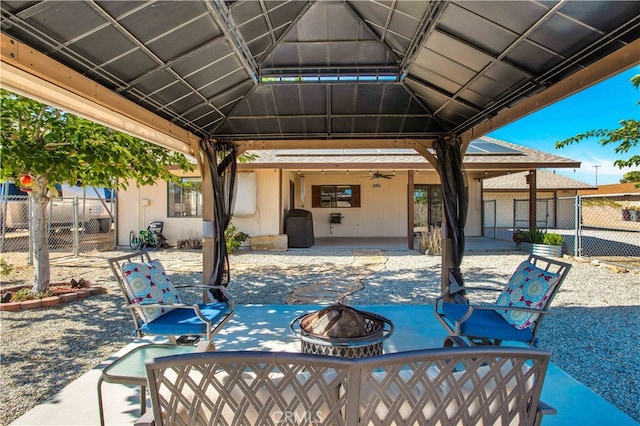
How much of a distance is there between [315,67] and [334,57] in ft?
0.81

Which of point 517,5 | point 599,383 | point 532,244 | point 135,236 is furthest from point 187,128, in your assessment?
point 532,244

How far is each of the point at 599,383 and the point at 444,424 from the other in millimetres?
2607

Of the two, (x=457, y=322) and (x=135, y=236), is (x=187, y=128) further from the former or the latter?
(x=135, y=236)

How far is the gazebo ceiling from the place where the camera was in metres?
2.25

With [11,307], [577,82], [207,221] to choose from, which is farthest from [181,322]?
[577,82]

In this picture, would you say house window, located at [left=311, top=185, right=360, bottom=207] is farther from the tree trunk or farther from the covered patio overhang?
the tree trunk

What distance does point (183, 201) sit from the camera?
11688 millimetres

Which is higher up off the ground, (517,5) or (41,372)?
(517,5)

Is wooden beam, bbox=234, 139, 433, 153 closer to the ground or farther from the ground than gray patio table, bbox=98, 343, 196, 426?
farther from the ground

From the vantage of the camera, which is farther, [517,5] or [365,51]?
[365,51]

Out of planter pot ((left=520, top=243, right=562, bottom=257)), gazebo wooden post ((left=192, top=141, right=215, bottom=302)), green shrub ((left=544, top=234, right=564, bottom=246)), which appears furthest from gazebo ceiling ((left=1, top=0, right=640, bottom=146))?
green shrub ((left=544, top=234, right=564, bottom=246))

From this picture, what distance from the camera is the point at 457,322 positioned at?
305 centimetres

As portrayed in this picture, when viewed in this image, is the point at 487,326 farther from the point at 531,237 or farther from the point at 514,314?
the point at 531,237

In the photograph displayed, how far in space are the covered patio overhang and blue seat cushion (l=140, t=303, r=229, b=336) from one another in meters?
1.38
